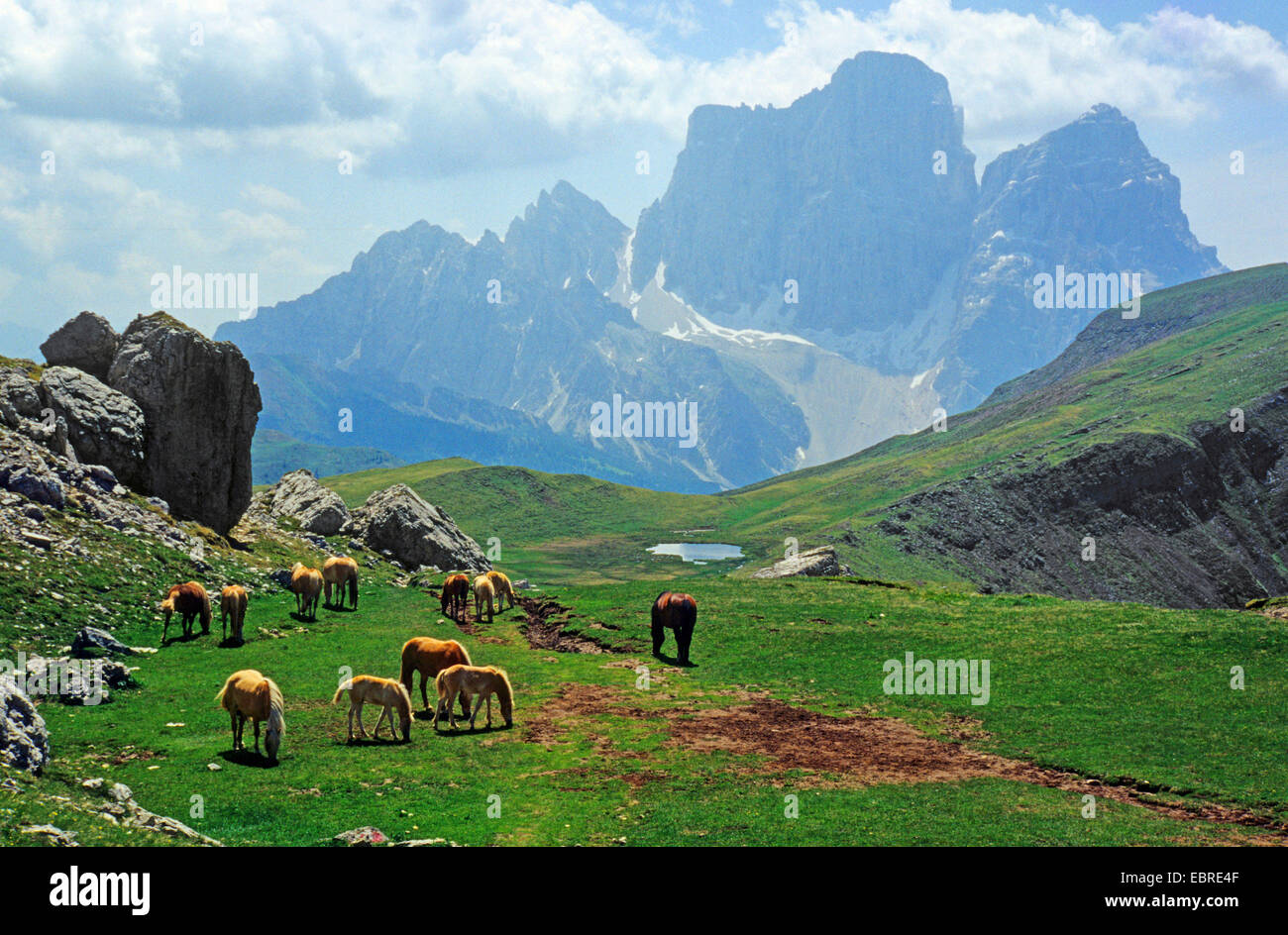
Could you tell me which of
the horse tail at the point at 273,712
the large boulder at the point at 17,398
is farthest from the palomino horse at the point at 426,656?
the large boulder at the point at 17,398

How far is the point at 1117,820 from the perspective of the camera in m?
23.8

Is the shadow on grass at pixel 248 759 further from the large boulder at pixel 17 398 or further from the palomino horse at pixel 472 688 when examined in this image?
the large boulder at pixel 17 398

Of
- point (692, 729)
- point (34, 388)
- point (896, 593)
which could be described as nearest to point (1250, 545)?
point (896, 593)

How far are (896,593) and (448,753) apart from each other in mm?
43795

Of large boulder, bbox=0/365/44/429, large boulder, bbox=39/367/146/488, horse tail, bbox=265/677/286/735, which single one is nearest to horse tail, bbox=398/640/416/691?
horse tail, bbox=265/677/286/735

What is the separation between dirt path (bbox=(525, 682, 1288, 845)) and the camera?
26672 mm

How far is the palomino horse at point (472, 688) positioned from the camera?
3188 cm

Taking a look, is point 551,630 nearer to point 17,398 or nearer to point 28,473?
point 28,473

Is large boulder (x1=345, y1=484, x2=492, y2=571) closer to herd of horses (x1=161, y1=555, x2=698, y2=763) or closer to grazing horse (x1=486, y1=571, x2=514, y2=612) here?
grazing horse (x1=486, y1=571, x2=514, y2=612)

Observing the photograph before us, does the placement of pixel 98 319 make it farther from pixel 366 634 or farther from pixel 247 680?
pixel 247 680

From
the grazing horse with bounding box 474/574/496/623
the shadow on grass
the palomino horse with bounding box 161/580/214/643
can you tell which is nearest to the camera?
the shadow on grass

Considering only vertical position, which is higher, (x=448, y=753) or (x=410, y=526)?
(x=410, y=526)

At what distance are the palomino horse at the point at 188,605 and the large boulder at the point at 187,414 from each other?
20.3 metres

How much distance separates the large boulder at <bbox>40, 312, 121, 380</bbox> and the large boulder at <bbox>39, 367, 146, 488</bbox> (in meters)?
4.01
